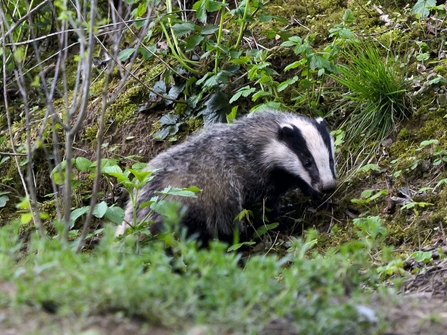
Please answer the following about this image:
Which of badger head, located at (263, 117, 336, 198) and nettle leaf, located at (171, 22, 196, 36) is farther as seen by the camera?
nettle leaf, located at (171, 22, 196, 36)

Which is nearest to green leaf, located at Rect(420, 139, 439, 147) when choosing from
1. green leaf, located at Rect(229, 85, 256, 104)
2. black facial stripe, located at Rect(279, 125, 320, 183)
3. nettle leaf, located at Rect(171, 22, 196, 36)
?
black facial stripe, located at Rect(279, 125, 320, 183)

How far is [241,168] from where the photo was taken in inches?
243

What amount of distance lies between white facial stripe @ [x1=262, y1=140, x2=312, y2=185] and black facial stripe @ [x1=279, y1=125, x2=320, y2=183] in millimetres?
39

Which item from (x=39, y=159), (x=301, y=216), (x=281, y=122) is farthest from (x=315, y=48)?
(x=39, y=159)

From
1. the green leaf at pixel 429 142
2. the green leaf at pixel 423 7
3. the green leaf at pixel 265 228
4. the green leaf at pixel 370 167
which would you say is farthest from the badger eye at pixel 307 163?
the green leaf at pixel 423 7

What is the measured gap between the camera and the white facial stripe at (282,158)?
6133 mm

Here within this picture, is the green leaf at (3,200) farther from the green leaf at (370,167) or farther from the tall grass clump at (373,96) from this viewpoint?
the green leaf at (370,167)

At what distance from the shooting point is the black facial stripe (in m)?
6.03

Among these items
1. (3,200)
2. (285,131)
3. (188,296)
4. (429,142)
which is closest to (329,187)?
(285,131)

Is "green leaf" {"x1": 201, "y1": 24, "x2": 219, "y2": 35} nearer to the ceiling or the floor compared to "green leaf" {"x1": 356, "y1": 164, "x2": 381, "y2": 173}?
nearer to the ceiling

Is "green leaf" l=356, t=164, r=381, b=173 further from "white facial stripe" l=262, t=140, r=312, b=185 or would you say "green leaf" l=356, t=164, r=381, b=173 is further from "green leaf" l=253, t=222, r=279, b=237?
"green leaf" l=253, t=222, r=279, b=237

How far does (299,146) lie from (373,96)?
0.92 metres

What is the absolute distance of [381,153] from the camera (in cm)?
635

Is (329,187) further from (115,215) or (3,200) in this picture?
(3,200)
